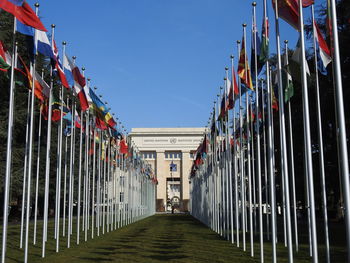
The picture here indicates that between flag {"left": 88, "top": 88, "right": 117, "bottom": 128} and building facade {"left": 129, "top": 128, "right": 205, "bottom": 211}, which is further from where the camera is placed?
building facade {"left": 129, "top": 128, "right": 205, "bottom": 211}

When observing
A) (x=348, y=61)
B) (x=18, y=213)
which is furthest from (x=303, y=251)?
(x=18, y=213)

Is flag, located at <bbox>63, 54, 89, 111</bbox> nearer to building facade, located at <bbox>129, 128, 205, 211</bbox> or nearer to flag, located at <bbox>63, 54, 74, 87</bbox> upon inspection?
flag, located at <bbox>63, 54, 74, 87</bbox>

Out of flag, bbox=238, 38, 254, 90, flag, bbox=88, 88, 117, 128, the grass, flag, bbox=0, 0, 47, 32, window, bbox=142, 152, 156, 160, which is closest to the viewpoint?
flag, bbox=0, 0, 47, 32

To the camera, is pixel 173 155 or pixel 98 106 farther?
pixel 173 155

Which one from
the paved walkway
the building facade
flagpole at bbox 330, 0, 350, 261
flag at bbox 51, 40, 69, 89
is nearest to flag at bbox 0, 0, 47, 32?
flag at bbox 51, 40, 69, 89

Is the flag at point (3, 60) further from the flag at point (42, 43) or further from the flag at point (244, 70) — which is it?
the flag at point (244, 70)

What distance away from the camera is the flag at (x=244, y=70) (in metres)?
19.3

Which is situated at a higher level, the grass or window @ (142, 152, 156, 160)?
window @ (142, 152, 156, 160)

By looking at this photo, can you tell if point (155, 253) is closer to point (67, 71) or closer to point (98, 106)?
point (67, 71)

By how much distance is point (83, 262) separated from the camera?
1636 centimetres

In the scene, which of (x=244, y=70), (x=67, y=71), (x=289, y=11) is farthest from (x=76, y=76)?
(x=289, y=11)

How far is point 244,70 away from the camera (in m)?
19.4

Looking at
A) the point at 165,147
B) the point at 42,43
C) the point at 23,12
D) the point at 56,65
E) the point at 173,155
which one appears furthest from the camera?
the point at 173,155

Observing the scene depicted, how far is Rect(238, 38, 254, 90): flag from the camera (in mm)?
19312
